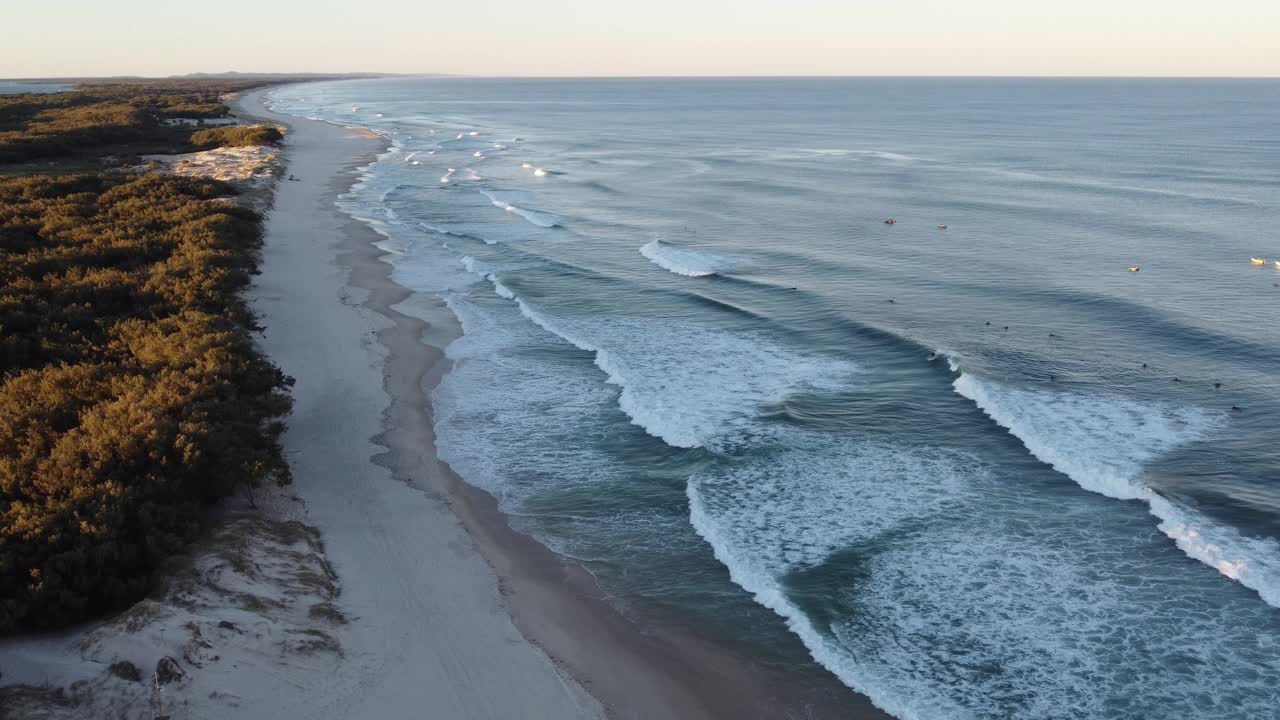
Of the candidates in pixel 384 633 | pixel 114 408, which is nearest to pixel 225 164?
pixel 114 408

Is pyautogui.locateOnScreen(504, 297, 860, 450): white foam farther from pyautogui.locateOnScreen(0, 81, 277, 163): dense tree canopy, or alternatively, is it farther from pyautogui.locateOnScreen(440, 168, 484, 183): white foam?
pyautogui.locateOnScreen(0, 81, 277, 163): dense tree canopy

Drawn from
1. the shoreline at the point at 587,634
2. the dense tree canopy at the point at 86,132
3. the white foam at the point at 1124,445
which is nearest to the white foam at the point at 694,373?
the white foam at the point at 1124,445

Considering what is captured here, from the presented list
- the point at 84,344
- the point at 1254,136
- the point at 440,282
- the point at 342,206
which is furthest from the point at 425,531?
the point at 1254,136

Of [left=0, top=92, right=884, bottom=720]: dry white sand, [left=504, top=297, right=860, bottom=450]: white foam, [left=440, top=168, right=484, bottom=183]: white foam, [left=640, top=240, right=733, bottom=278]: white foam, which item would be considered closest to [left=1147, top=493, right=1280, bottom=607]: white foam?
[left=0, top=92, right=884, bottom=720]: dry white sand

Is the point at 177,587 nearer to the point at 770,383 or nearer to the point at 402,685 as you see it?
the point at 402,685

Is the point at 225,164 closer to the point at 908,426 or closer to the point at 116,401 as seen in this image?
the point at 116,401

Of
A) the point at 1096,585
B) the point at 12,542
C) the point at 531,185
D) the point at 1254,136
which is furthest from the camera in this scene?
the point at 1254,136
